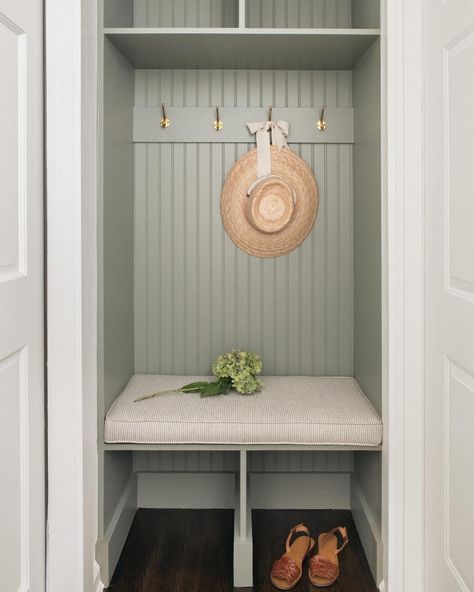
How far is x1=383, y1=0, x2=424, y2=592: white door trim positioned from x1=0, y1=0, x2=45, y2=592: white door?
1049mm

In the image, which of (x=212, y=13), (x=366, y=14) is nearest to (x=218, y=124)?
(x=212, y=13)

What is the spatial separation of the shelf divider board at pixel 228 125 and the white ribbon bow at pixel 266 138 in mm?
37

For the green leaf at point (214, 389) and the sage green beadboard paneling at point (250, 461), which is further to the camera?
the sage green beadboard paneling at point (250, 461)

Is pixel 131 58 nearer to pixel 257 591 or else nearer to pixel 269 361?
pixel 269 361

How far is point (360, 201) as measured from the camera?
2516 millimetres

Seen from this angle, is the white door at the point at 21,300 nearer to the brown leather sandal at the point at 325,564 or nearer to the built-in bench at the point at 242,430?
the built-in bench at the point at 242,430

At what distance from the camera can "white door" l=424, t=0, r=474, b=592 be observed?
160cm

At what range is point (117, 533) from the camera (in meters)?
2.29

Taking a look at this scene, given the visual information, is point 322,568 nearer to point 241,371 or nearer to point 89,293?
point 241,371

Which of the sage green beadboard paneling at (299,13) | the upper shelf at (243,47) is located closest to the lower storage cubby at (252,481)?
the upper shelf at (243,47)

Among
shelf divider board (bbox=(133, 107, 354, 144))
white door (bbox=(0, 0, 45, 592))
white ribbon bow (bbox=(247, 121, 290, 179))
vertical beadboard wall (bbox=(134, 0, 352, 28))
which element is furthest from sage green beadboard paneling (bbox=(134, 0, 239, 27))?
white door (bbox=(0, 0, 45, 592))

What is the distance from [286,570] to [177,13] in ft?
7.16

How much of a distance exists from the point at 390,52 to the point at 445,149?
42 centimetres

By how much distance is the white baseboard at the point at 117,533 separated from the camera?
6.97 ft
